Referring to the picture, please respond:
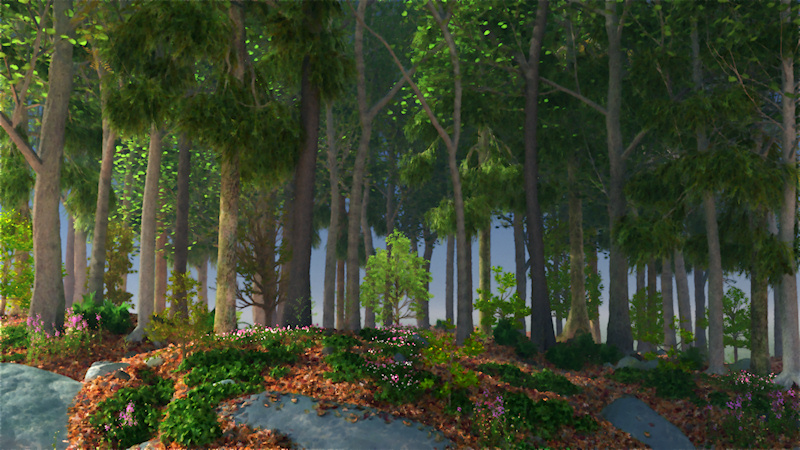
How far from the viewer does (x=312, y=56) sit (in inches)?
534

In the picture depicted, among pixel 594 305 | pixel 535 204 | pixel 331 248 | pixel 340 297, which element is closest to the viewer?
pixel 535 204

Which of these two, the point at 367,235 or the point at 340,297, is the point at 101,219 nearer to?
the point at 367,235

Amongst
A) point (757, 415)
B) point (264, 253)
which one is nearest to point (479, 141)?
point (264, 253)

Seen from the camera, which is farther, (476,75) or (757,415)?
(476,75)

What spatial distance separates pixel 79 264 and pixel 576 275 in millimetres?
19986

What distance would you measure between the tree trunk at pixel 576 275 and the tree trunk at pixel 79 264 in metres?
19.1

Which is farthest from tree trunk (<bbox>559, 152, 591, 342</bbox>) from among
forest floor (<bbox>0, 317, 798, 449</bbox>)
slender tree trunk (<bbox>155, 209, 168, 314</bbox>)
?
slender tree trunk (<bbox>155, 209, 168, 314</bbox>)

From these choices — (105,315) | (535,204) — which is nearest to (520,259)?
(535,204)

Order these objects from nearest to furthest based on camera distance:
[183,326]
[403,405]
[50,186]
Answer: [403,405]
[183,326]
[50,186]

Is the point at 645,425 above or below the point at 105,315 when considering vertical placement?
below

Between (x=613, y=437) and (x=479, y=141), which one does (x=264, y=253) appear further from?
(x=613, y=437)

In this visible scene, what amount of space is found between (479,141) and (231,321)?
11881mm

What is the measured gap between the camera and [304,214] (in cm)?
1353

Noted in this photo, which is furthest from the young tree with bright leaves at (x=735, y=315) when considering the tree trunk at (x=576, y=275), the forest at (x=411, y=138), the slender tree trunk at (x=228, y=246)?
the slender tree trunk at (x=228, y=246)
